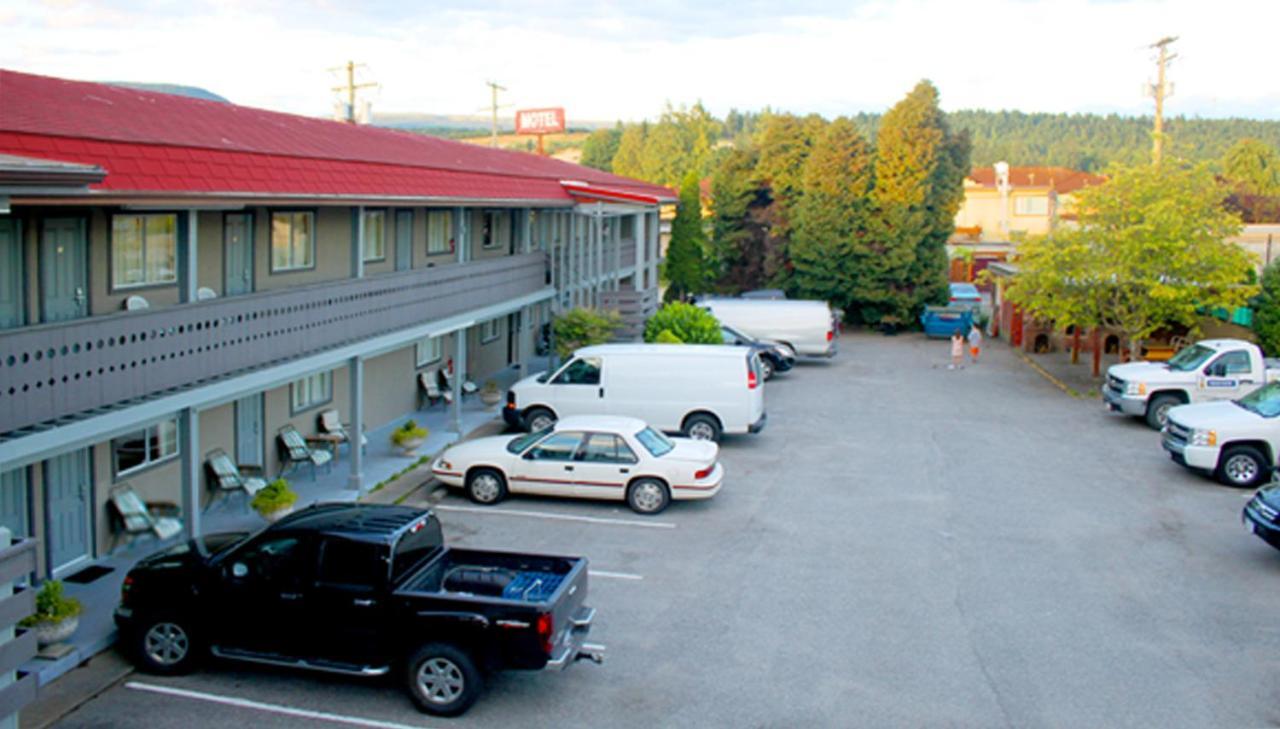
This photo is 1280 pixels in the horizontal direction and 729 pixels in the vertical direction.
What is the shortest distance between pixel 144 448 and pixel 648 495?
687 cm

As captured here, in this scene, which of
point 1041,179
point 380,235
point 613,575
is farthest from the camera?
point 1041,179

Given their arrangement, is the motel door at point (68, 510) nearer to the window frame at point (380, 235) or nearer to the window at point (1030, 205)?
the window frame at point (380, 235)

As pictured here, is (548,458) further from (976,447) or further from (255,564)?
(976,447)

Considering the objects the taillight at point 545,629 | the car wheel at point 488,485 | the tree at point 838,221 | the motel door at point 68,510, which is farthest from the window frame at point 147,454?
the tree at point 838,221

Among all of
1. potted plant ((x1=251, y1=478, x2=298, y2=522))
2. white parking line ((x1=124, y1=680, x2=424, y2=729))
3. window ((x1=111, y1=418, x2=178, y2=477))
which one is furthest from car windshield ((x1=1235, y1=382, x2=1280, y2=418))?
window ((x1=111, y1=418, x2=178, y2=477))

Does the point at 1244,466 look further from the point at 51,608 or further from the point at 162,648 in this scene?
the point at 51,608

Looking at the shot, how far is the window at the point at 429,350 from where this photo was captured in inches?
947

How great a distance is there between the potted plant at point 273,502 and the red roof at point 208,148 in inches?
152

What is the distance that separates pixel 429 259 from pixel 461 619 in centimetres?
1499

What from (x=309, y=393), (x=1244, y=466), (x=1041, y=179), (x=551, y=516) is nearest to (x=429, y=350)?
(x=309, y=393)

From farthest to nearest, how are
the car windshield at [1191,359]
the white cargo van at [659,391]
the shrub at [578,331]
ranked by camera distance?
the shrub at [578,331]
the car windshield at [1191,359]
the white cargo van at [659,391]

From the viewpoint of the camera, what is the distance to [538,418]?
71.3 feet

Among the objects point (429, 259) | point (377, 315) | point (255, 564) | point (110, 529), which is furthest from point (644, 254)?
point (255, 564)

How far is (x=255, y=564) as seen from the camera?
1020 cm
